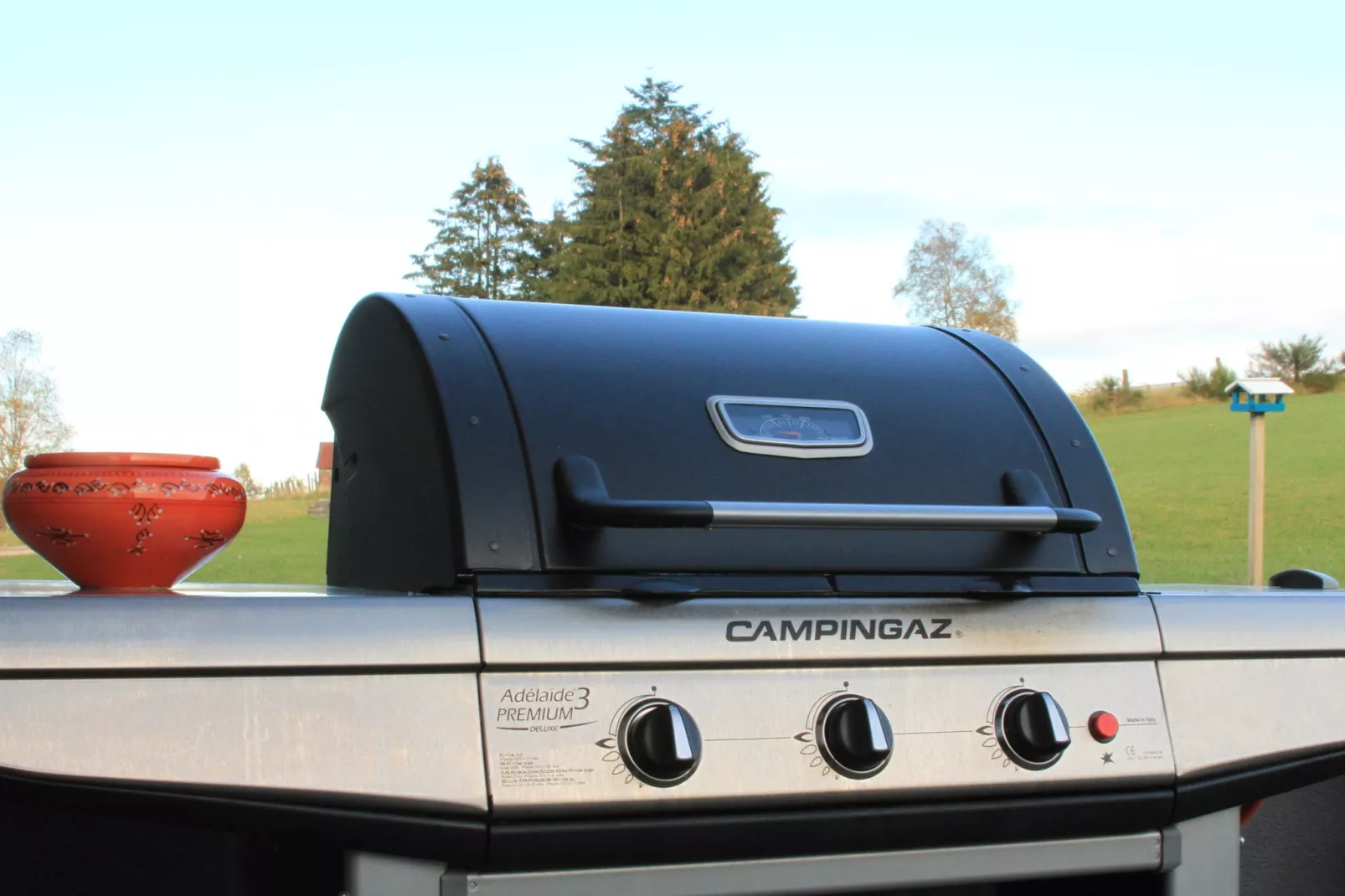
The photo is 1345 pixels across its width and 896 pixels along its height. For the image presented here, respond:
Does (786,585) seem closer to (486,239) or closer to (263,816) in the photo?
(263,816)

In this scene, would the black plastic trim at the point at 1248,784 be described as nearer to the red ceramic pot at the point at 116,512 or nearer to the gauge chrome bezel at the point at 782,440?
the gauge chrome bezel at the point at 782,440

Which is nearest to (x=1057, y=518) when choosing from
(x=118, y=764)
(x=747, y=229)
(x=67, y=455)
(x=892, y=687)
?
(x=892, y=687)

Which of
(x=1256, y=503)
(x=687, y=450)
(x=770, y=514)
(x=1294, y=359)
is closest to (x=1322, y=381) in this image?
(x=1294, y=359)

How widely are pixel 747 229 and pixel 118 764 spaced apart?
3057 cm

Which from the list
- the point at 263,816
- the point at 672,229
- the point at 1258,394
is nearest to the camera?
the point at 263,816

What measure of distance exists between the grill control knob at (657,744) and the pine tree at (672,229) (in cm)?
2746

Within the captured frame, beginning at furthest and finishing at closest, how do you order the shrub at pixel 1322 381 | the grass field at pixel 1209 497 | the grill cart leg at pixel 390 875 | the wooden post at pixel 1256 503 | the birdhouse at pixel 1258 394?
the shrub at pixel 1322 381
the grass field at pixel 1209 497
the birdhouse at pixel 1258 394
the wooden post at pixel 1256 503
the grill cart leg at pixel 390 875

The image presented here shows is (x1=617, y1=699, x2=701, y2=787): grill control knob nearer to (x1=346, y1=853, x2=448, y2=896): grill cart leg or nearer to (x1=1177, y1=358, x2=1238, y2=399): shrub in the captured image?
(x1=346, y1=853, x2=448, y2=896): grill cart leg

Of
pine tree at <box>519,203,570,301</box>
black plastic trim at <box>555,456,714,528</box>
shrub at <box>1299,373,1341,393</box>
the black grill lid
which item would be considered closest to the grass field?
shrub at <box>1299,373,1341,393</box>

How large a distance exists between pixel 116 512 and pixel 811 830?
80cm

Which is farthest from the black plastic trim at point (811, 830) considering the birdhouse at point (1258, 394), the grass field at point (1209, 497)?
the birdhouse at point (1258, 394)

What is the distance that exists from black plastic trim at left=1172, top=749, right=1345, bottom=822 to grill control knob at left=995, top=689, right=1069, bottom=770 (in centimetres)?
21

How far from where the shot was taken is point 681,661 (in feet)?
3.98

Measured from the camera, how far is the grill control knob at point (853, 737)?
4.06 feet
